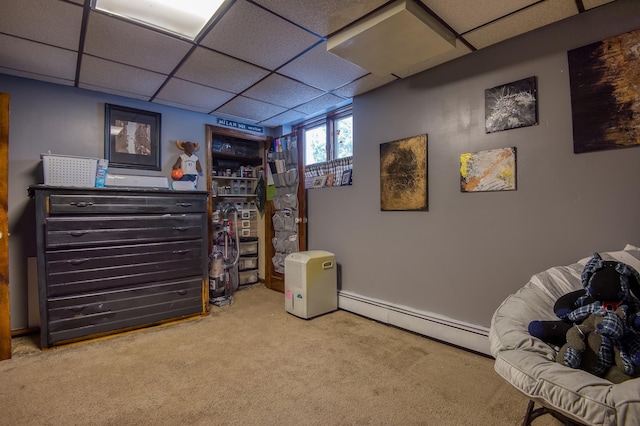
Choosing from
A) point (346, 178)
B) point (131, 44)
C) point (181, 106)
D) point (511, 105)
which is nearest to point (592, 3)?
point (511, 105)

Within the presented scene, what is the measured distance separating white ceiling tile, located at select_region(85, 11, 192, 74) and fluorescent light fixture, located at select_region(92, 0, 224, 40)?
0.07 m

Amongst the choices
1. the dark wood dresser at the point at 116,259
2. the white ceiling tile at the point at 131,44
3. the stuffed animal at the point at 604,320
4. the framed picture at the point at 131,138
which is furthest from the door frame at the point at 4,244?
the stuffed animal at the point at 604,320

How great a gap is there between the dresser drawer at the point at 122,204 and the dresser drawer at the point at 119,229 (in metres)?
0.06

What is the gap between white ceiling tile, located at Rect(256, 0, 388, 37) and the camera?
5.76ft

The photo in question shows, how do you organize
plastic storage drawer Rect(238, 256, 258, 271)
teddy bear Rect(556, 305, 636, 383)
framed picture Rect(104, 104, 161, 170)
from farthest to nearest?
plastic storage drawer Rect(238, 256, 258, 271)
framed picture Rect(104, 104, 161, 170)
teddy bear Rect(556, 305, 636, 383)

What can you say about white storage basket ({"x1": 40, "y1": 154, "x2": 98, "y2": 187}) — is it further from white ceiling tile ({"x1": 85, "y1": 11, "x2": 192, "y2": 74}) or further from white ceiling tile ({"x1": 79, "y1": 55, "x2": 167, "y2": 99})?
white ceiling tile ({"x1": 85, "y1": 11, "x2": 192, "y2": 74})

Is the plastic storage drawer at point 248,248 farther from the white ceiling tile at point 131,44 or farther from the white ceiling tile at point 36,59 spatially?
the white ceiling tile at point 36,59

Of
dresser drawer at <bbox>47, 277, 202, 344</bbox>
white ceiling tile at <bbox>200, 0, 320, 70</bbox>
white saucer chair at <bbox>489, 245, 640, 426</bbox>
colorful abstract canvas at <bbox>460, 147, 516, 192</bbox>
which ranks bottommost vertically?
dresser drawer at <bbox>47, 277, 202, 344</bbox>

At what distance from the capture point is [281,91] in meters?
3.10

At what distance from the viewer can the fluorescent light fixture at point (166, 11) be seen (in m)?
1.81

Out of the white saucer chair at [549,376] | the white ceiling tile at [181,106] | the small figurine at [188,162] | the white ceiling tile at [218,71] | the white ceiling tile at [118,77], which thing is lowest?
the white saucer chair at [549,376]

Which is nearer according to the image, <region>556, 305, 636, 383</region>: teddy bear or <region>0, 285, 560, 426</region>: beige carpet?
<region>556, 305, 636, 383</region>: teddy bear

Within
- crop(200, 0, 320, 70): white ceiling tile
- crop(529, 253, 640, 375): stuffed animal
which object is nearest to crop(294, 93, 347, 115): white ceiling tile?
crop(200, 0, 320, 70): white ceiling tile

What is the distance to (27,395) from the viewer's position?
1786 millimetres
